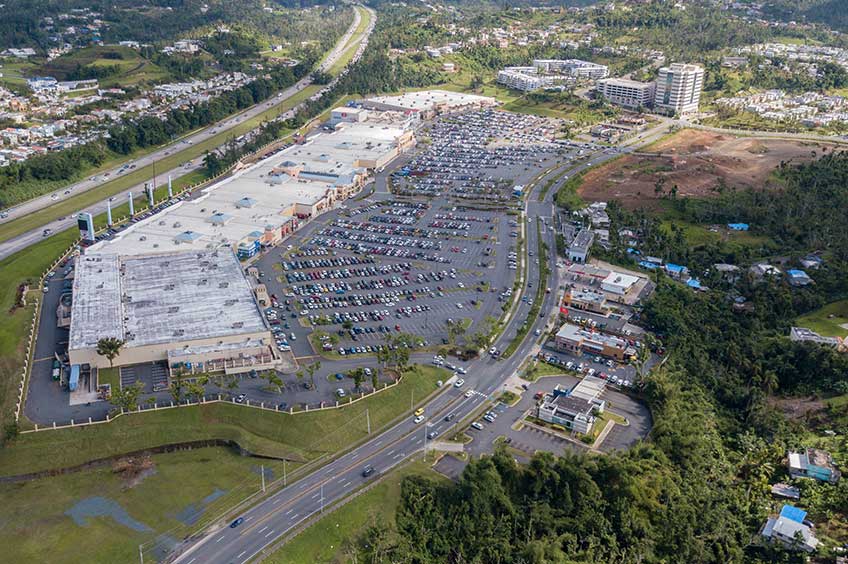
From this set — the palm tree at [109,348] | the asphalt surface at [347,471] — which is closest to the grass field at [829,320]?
the asphalt surface at [347,471]

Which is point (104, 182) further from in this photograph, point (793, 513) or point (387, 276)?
point (793, 513)

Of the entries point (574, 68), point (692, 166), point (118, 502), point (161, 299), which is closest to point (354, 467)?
point (118, 502)

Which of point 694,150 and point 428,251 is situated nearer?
point 428,251

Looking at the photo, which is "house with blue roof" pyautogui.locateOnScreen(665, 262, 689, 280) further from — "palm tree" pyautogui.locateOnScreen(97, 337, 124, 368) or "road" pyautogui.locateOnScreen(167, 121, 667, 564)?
"palm tree" pyautogui.locateOnScreen(97, 337, 124, 368)

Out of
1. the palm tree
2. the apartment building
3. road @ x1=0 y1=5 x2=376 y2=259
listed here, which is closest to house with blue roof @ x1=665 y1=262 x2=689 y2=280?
the palm tree

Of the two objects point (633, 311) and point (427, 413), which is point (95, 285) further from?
point (633, 311)

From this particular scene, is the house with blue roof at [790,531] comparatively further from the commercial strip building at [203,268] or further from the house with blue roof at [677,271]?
the commercial strip building at [203,268]

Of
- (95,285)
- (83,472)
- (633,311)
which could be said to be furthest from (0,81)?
(633,311)
